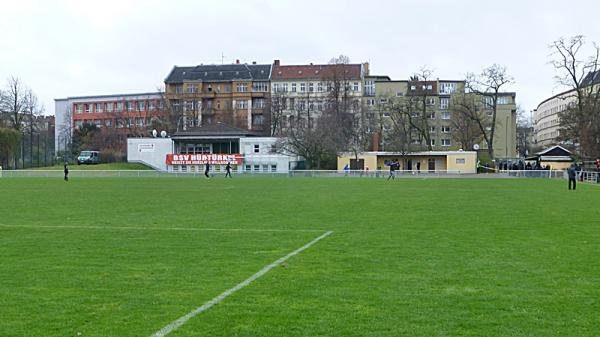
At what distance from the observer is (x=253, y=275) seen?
9.91m

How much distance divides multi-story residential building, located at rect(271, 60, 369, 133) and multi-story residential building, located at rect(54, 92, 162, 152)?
23.1 metres

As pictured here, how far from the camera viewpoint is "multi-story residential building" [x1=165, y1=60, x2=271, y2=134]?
4675 inches

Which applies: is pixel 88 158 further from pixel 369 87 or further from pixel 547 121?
pixel 547 121

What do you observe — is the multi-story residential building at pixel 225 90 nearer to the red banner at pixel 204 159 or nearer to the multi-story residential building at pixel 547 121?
the red banner at pixel 204 159

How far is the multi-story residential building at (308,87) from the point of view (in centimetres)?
10156

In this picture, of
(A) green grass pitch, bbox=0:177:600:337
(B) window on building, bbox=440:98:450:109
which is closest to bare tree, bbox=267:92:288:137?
(B) window on building, bbox=440:98:450:109

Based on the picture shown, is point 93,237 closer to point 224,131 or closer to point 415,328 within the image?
point 415,328

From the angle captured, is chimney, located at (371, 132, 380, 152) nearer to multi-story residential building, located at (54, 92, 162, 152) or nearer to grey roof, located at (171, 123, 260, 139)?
grey roof, located at (171, 123, 260, 139)

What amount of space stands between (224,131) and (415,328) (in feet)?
285

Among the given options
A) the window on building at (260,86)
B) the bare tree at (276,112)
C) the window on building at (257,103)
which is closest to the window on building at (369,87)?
the window on building at (260,86)

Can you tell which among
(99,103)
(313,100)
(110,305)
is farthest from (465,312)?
(99,103)

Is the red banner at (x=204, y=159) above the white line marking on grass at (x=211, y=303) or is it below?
above

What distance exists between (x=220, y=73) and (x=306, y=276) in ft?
383

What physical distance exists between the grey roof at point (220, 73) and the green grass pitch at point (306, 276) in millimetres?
105098
